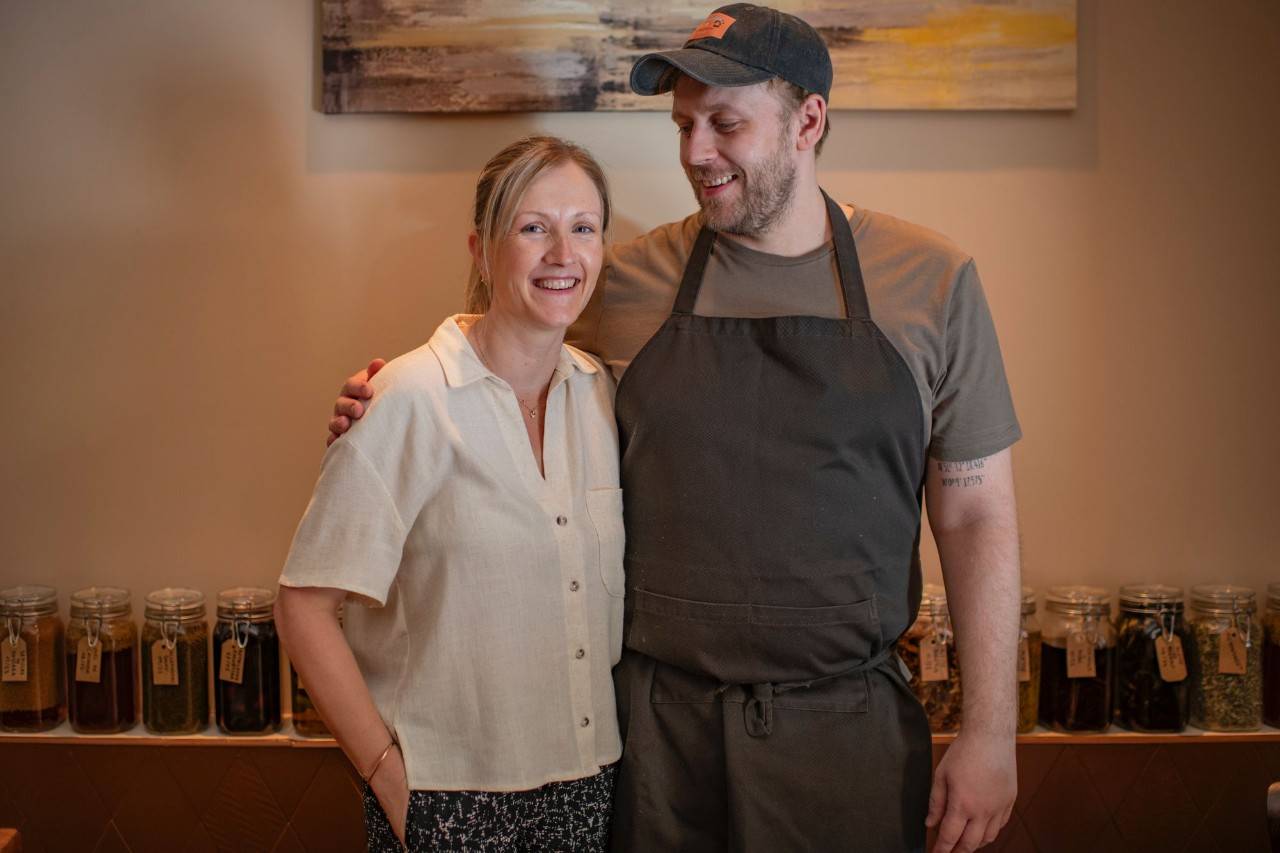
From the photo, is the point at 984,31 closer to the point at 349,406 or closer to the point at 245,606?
the point at 349,406

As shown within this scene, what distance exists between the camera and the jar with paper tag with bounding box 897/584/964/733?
87.0 inches

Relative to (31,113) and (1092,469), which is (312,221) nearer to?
(31,113)

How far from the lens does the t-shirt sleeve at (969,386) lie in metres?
1.76


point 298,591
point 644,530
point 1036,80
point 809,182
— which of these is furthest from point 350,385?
point 1036,80

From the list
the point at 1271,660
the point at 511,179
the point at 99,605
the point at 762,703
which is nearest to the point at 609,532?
the point at 762,703

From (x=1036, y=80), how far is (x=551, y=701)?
1613mm

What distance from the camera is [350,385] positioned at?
1.65m

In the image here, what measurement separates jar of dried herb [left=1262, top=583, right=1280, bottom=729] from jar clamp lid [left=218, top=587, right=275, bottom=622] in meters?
2.05

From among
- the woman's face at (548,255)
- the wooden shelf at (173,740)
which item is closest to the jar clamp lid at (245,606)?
the wooden shelf at (173,740)

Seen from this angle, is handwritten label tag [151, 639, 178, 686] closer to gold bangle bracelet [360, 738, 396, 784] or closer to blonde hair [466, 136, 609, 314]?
gold bangle bracelet [360, 738, 396, 784]

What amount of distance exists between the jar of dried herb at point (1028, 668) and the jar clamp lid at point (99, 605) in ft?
5.96

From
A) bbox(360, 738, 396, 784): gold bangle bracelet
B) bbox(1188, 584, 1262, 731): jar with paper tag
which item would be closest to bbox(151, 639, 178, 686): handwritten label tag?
bbox(360, 738, 396, 784): gold bangle bracelet

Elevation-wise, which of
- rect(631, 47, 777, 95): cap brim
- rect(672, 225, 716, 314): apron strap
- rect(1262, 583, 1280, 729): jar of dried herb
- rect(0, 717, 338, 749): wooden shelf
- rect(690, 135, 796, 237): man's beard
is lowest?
rect(0, 717, 338, 749): wooden shelf

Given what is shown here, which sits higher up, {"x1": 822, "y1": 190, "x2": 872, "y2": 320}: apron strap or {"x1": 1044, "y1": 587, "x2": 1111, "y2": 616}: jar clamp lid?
{"x1": 822, "y1": 190, "x2": 872, "y2": 320}: apron strap
